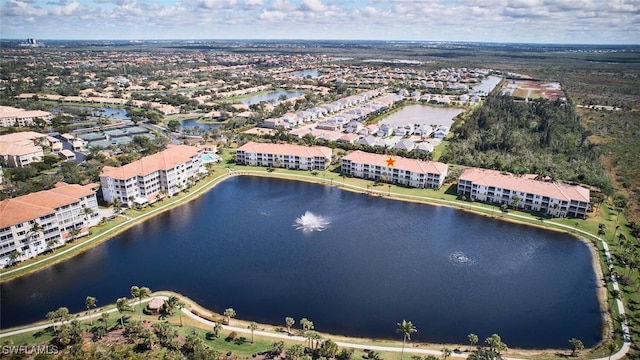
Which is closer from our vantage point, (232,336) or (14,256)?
(232,336)

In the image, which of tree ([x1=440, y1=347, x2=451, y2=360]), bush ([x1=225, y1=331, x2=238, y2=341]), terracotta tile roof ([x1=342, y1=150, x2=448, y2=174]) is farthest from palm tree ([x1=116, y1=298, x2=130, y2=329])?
terracotta tile roof ([x1=342, y1=150, x2=448, y2=174])

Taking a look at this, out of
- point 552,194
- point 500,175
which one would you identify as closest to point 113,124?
point 500,175

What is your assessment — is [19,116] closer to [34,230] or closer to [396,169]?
[34,230]

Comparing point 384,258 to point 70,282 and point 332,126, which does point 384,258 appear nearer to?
point 70,282

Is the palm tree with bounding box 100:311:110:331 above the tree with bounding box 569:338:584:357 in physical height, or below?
above

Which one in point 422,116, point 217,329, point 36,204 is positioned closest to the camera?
point 217,329

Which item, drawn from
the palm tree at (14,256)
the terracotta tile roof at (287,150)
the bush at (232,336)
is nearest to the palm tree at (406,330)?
the bush at (232,336)

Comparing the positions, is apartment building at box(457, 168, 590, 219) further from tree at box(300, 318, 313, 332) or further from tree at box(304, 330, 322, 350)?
tree at box(304, 330, 322, 350)

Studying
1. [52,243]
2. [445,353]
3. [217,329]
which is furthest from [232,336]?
[52,243]

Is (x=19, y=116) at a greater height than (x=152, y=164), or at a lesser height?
greater
